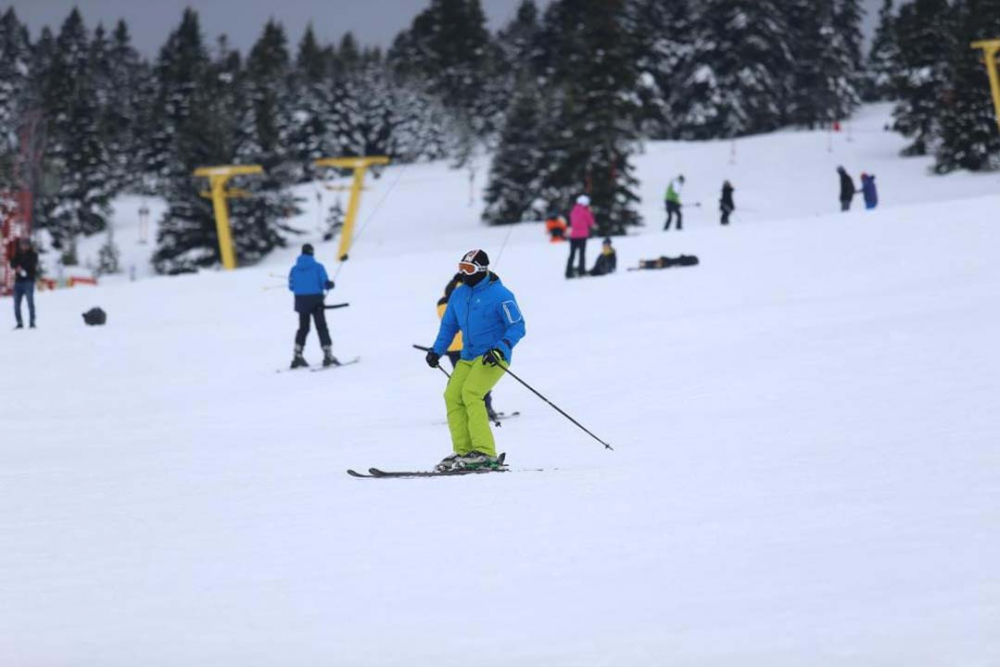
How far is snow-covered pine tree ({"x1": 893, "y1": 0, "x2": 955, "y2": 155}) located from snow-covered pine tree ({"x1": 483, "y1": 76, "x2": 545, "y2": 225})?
17.9 metres

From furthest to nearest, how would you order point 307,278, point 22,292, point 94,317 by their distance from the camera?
point 94,317, point 22,292, point 307,278

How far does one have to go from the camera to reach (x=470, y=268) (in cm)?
820

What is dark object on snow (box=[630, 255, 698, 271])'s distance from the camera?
23.6 metres

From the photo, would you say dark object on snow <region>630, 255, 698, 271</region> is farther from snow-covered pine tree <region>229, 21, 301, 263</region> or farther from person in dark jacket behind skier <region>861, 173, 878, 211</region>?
snow-covered pine tree <region>229, 21, 301, 263</region>

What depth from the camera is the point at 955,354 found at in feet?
41.0

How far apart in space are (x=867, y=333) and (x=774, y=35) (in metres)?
56.5

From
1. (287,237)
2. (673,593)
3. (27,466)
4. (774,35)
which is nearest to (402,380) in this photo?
(27,466)

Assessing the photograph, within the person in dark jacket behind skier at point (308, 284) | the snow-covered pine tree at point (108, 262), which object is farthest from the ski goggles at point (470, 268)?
the snow-covered pine tree at point (108, 262)

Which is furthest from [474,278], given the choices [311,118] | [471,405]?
[311,118]

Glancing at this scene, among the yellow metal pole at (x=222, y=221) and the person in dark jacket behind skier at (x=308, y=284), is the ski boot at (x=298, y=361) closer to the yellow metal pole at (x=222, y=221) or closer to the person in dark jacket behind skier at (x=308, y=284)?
the person in dark jacket behind skier at (x=308, y=284)

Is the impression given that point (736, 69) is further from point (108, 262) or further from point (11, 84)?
point (11, 84)

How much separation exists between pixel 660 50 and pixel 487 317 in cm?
7009

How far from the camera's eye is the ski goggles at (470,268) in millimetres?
8180

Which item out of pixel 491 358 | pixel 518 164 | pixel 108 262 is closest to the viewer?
pixel 491 358
